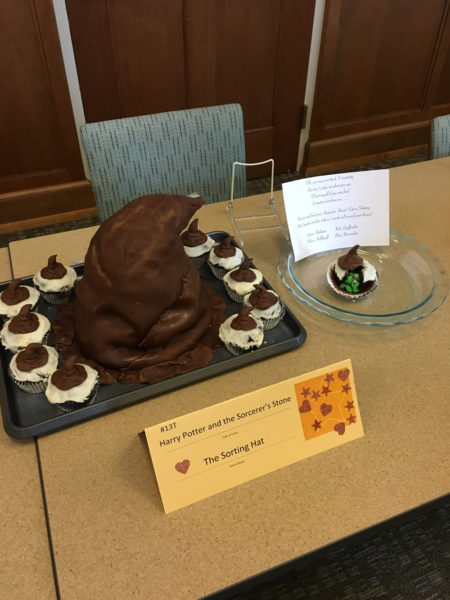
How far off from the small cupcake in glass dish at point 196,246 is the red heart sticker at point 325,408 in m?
0.43

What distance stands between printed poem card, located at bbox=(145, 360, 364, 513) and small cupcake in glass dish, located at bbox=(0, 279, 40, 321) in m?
0.39

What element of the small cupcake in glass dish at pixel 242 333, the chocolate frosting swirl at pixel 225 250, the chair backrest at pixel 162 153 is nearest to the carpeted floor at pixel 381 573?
the small cupcake in glass dish at pixel 242 333

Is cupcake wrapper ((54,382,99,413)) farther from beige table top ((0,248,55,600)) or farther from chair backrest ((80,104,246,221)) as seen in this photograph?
chair backrest ((80,104,246,221))

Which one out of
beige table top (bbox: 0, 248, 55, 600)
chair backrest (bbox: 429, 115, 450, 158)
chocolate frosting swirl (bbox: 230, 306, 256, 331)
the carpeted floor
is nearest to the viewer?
beige table top (bbox: 0, 248, 55, 600)

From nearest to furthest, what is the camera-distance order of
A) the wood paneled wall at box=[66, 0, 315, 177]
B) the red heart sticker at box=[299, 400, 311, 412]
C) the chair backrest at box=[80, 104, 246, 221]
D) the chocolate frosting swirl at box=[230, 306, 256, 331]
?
the red heart sticker at box=[299, 400, 311, 412] → the chocolate frosting swirl at box=[230, 306, 256, 331] → the chair backrest at box=[80, 104, 246, 221] → the wood paneled wall at box=[66, 0, 315, 177]

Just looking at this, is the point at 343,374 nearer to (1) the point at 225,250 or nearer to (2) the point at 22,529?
(1) the point at 225,250

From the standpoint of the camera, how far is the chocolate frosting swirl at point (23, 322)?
76 cm

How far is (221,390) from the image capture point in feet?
2.51

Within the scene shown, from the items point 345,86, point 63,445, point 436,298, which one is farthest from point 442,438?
point 345,86

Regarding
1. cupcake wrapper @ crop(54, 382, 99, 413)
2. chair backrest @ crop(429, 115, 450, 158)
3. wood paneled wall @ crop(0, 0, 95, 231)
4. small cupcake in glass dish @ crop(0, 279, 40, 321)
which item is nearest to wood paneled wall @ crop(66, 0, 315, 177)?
wood paneled wall @ crop(0, 0, 95, 231)

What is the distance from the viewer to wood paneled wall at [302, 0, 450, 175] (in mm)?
2299

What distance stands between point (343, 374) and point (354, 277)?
0.97 feet

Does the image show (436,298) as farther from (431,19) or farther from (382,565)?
(431,19)

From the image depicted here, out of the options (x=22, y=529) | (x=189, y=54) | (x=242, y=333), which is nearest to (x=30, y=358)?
(x=22, y=529)
